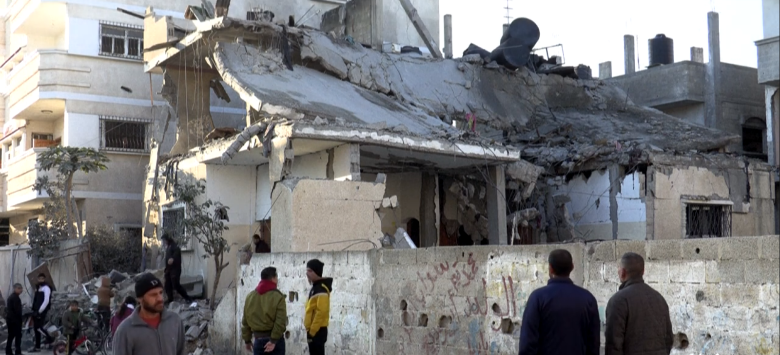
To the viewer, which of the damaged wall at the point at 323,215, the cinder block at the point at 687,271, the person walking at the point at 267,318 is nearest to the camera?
the cinder block at the point at 687,271

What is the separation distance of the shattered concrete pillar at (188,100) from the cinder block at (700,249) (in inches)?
671

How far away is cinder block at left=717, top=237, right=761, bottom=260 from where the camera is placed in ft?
23.0

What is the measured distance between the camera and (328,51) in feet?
69.9

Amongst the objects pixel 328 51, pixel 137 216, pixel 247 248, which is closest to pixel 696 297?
pixel 247 248

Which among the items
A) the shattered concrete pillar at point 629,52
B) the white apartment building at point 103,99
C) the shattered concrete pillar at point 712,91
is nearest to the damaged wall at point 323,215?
the white apartment building at point 103,99

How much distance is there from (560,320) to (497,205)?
14506 millimetres

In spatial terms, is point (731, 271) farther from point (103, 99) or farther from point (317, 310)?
point (103, 99)

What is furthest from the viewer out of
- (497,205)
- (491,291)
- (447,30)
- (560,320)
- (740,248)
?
(447,30)

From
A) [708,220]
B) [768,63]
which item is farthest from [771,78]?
[708,220]

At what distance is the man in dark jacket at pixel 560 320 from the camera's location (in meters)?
5.91

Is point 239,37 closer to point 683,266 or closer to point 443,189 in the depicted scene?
point 443,189

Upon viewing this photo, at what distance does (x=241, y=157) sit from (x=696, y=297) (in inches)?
523

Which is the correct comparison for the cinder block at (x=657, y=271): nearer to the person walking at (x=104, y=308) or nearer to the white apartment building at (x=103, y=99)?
the person walking at (x=104, y=308)

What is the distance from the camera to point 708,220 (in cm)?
2083
